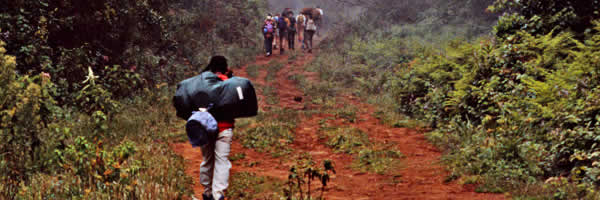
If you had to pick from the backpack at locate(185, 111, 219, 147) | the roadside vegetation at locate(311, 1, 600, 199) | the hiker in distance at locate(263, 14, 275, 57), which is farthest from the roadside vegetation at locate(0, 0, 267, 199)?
the roadside vegetation at locate(311, 1, 600, 199)

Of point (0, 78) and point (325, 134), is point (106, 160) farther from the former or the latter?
point (325, 134)

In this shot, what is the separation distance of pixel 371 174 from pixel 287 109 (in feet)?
19.2

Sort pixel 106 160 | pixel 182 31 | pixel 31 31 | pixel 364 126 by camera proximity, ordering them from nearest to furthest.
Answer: pixel 106 160
pixel 31 31
pixel 364 126
pixel 182 31

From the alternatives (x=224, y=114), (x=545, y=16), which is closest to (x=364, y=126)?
(x=545, y=16)

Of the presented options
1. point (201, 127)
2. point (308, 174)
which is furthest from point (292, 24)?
point (308, 174)

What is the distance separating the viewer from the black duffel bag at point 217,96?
16.6 feet

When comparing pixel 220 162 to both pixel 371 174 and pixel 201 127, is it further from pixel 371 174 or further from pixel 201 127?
pixel 371 174

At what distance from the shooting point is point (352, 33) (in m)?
24.1

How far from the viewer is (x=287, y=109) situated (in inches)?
501

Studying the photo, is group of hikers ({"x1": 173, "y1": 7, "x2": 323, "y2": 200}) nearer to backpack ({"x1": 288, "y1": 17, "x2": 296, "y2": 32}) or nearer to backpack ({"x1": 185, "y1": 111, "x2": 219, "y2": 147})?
backpack ({"x1": 185, "y1": 111, "x2": 219, "y2": 147})

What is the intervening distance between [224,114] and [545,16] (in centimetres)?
781

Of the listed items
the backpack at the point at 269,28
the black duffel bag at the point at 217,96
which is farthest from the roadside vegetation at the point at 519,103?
the backpack at the point at 269,28

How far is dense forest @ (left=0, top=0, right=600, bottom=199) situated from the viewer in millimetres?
5430

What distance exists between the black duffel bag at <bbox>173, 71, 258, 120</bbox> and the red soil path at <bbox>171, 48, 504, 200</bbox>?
67.1 inches
